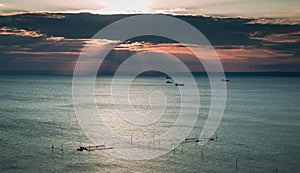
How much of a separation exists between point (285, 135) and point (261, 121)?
22768 millimetres

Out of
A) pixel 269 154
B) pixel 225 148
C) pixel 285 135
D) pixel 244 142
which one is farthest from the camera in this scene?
pixel 285 135

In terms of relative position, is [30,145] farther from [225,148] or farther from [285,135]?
[285,135]

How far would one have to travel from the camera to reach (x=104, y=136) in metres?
82.2

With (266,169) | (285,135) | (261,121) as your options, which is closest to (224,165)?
(266,169)

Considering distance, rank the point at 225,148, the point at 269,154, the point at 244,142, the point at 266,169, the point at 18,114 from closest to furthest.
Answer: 1. the point at 266,169
2. the point at 269,154
3. the point at 225,148
4. the point at 244,142
5. the point at 18,114

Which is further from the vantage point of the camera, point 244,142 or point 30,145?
point 244,142

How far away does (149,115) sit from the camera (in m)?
119

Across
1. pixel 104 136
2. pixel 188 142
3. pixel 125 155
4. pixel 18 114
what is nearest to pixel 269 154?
pixel 188 142

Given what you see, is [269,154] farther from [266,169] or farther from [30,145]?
[30,145]

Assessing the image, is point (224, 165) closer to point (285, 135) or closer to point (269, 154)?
point (269, 154)

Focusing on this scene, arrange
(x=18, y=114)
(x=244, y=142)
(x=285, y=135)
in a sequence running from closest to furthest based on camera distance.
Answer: (x=244, y=142) < (x=285, y=135) < (x=18, y=114)

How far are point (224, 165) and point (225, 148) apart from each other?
35.8ft

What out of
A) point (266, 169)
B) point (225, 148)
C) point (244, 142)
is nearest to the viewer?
point (266, 169)

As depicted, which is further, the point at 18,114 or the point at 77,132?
the point at 18,114
